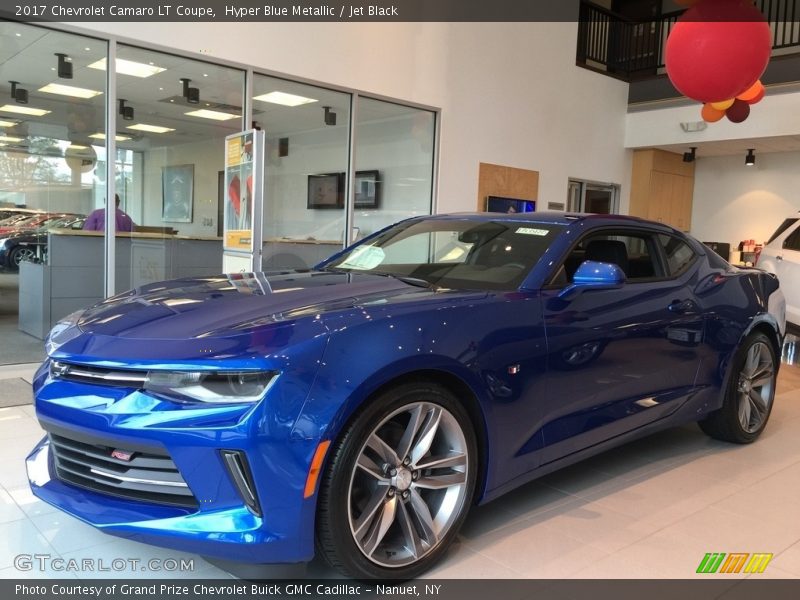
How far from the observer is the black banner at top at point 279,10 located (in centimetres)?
547

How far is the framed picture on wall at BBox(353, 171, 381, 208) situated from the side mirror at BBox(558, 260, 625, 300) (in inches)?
228

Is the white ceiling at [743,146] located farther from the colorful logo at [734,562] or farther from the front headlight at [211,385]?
the front headlight at [211,385]

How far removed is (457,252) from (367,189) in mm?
5549

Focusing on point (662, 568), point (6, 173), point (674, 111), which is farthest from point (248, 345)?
point (674, 111)

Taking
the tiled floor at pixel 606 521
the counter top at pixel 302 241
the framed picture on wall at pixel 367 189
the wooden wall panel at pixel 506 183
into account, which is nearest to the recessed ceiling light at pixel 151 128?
the counter top at pixel 302 241

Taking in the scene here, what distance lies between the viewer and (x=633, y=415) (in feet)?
9.75

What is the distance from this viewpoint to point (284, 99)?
289 inches

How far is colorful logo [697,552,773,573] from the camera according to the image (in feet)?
7.79

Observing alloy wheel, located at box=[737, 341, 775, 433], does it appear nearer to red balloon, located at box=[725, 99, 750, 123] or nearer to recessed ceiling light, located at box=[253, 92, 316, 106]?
red balloon, located at box=[725, 99, 750, 123]

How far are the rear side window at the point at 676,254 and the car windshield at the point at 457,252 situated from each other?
87 cm

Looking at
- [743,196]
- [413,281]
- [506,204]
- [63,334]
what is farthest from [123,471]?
[743,196]

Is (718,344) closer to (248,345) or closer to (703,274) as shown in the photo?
(703,274)

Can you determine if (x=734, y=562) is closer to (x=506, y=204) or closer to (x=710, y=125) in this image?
(x=506, y=204)

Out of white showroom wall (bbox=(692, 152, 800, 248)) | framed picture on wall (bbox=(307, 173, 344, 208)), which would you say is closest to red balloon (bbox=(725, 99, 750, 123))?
white showroom wall (bbox=(692, 152, 800, 248))
